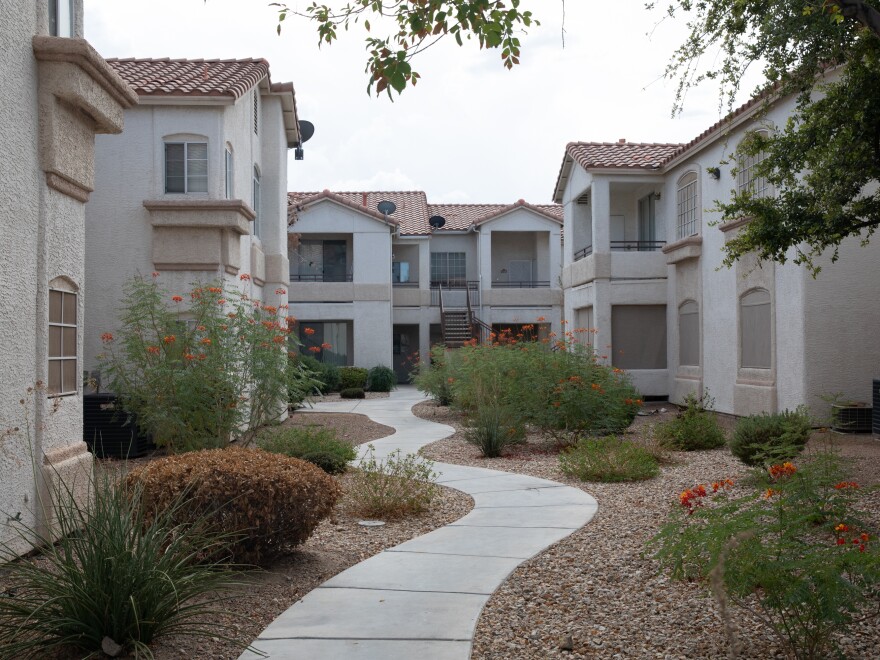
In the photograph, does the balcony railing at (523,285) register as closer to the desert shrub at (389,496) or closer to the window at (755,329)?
the window at (755,329)

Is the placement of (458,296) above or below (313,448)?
above

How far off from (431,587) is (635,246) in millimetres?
20806

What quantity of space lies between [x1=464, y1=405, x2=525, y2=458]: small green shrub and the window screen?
35.1 ft

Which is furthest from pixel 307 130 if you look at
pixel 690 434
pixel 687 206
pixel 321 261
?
pixel 690 434

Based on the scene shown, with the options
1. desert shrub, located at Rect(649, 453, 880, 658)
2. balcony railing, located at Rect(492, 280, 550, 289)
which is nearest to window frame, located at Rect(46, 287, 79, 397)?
desert shrub, located at Rect(649, 453, 880, 658)

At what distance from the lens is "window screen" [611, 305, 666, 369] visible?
2406cm

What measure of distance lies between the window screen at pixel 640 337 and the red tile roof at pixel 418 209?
43.5ft

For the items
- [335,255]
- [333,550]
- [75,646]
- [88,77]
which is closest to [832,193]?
[333,550]

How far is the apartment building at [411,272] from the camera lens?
34.4 meters

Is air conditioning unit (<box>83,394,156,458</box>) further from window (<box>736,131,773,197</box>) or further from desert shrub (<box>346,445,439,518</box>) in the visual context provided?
window (<box>736,131,773,197</box>)

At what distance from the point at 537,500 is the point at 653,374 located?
15041 millimetres

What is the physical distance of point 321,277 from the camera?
1419 inches

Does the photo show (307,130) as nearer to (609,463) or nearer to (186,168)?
(186,168)

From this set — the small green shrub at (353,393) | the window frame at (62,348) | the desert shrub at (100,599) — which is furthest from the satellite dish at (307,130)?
the desert shrub at (100,599)
